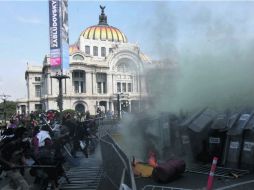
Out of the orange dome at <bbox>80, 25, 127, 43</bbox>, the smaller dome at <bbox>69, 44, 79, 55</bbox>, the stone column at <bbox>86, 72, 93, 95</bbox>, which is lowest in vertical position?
the stone column at <bbox>86, 72, 93, 95</bbox>

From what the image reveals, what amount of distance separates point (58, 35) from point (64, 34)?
3.10 ft

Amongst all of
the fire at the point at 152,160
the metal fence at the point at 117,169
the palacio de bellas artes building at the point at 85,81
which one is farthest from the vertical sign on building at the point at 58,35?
the palacio de bellas artes building at the point at 85,81

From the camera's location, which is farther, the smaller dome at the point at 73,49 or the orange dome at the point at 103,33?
the orange dome at the point at 103,33

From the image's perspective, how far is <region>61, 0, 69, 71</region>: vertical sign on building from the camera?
31.6 metres

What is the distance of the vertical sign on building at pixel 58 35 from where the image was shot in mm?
31156

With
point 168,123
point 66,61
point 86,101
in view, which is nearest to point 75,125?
point 168,123

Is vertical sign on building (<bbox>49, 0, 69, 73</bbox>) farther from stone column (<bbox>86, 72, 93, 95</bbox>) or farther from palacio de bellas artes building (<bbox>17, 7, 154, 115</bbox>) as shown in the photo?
stone column (<bbox>86, 72, 93, 95</bbox>)

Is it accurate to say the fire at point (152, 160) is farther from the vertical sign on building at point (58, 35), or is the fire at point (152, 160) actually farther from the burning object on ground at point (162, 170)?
the vertical sign on building at point (58, 35)

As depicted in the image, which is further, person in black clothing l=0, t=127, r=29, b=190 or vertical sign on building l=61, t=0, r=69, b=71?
vertical sign on building l=61, t=0, r=69, b=71

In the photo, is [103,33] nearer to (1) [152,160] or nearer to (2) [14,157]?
(1) [152,160]

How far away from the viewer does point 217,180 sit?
923cm

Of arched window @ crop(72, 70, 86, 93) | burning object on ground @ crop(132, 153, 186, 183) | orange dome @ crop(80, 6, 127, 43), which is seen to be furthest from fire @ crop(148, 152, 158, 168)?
orange dome @ crop(80, 6, 127, 43)

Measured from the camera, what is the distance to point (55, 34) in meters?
32.7

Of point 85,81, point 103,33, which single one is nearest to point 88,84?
point 85,81
